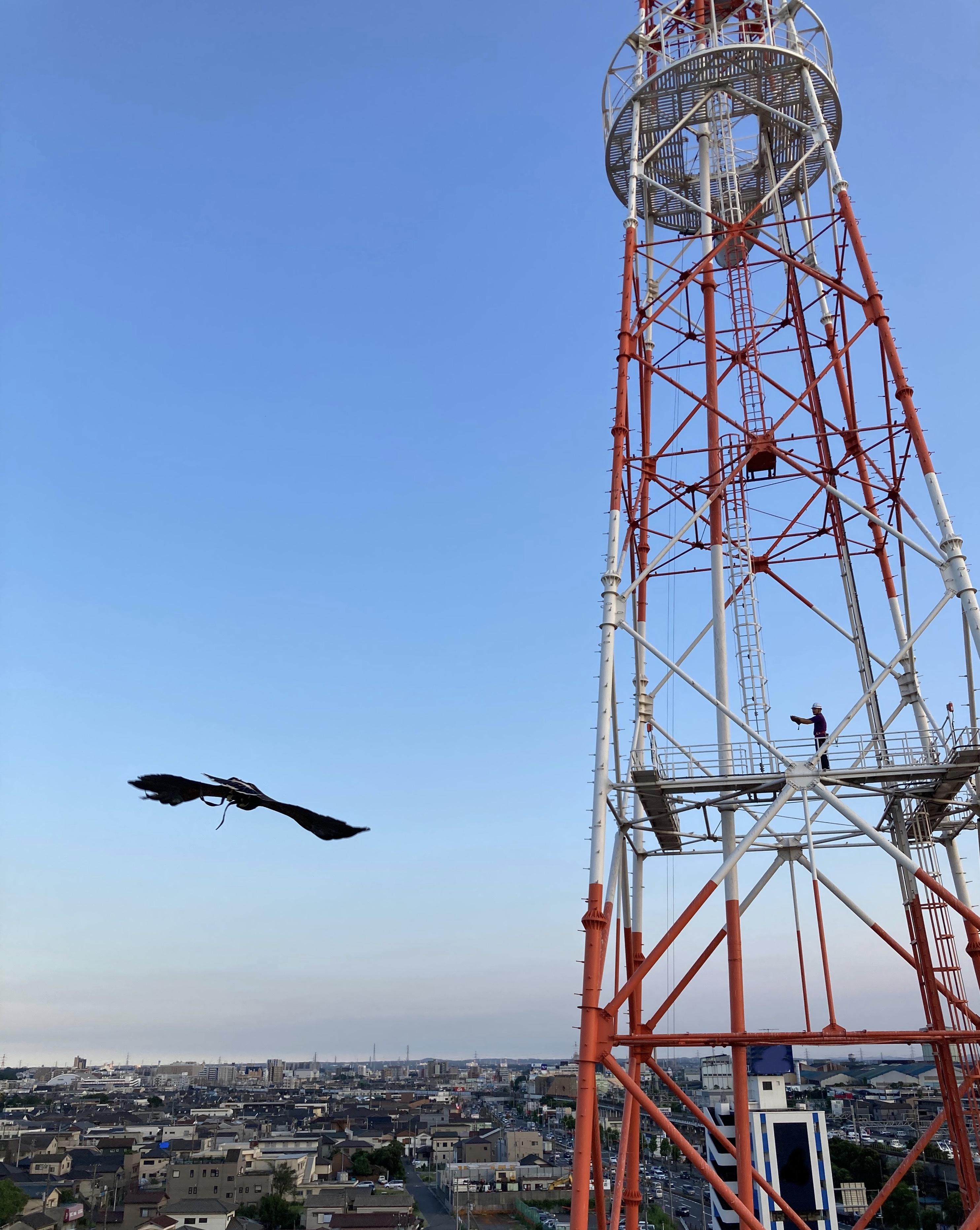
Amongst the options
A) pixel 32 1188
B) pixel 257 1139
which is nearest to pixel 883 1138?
pixel 257 1139

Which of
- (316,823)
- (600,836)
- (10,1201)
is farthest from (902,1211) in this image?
(316,823)

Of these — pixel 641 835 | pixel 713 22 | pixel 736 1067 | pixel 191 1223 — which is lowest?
pixel 191 1223

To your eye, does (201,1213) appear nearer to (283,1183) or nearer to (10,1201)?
(10,1201)

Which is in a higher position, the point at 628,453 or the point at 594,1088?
the point at 628,453

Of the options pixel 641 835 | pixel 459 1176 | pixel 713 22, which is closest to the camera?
pixel 641 835

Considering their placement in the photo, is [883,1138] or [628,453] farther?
[883,1138]

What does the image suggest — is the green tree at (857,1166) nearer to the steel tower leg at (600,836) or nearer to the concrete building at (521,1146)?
the concrete building at (521,1146)

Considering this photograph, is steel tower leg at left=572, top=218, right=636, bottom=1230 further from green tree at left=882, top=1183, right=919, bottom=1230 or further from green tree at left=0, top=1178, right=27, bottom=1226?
green tree at left=0, top=1178, right=27, bottom=1226

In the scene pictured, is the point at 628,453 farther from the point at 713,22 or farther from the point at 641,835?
the point at 713,22
